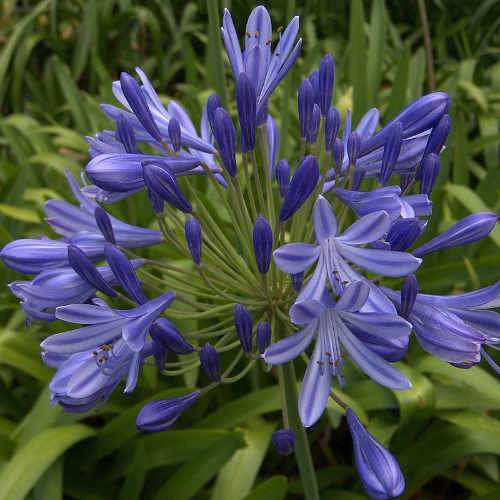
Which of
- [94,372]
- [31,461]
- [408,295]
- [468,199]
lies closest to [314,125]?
[408,295]

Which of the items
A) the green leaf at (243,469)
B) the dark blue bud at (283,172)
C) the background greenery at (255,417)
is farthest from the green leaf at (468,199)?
the dark blue bud at (283,172)

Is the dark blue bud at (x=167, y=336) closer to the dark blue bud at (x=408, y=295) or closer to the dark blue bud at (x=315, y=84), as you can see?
the dark blue bud at (x=408, y=295)

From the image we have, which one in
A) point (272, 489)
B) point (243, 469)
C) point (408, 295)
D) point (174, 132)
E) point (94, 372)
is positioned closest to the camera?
point (408, 295)

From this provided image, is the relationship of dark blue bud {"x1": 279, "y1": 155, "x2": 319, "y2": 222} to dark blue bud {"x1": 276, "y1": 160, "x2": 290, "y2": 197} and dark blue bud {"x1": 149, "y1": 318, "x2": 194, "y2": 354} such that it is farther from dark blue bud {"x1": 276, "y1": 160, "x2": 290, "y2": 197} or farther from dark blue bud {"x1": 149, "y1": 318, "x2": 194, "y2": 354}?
dark blue bud {"x1": 149, "y1": 318, "x2": 194, "y2": 354}

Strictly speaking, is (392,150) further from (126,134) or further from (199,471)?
(199,471)

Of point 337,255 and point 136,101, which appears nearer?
point 337,255

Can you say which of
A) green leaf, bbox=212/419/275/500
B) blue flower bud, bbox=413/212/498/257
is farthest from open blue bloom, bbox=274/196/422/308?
green leaf, bbox=212/419/275/500
